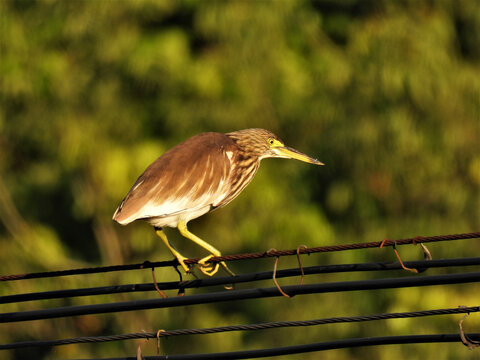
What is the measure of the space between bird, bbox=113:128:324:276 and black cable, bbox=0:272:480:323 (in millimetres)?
1056

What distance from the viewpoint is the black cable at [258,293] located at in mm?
3918

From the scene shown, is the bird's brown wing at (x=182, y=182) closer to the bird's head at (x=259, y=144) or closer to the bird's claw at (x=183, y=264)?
the bird's head at (x=259, y=144)

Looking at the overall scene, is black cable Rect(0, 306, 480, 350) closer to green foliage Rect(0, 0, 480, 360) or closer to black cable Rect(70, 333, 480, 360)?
black cable Rect(70, 333, 480, 360)

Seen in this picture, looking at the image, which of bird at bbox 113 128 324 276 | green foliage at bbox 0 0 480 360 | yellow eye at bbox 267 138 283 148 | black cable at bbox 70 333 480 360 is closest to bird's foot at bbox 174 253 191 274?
bird at bbox 113 128 324 276

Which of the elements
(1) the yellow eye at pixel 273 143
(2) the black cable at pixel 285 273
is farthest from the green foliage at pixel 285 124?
(2) the black cable at pixel 285 273

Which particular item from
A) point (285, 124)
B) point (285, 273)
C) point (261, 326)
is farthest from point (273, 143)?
point (285, 124)

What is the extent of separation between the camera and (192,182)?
6.20 m

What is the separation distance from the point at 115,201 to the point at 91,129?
113cm

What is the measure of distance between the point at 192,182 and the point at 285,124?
6337 mm

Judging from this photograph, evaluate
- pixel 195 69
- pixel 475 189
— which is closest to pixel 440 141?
pixel 475 189

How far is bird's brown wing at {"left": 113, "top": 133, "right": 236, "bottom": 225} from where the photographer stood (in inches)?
232

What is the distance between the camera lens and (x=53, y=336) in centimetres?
1380

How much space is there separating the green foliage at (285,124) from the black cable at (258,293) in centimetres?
727

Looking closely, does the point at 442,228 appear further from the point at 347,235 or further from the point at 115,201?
the point at 115,201
